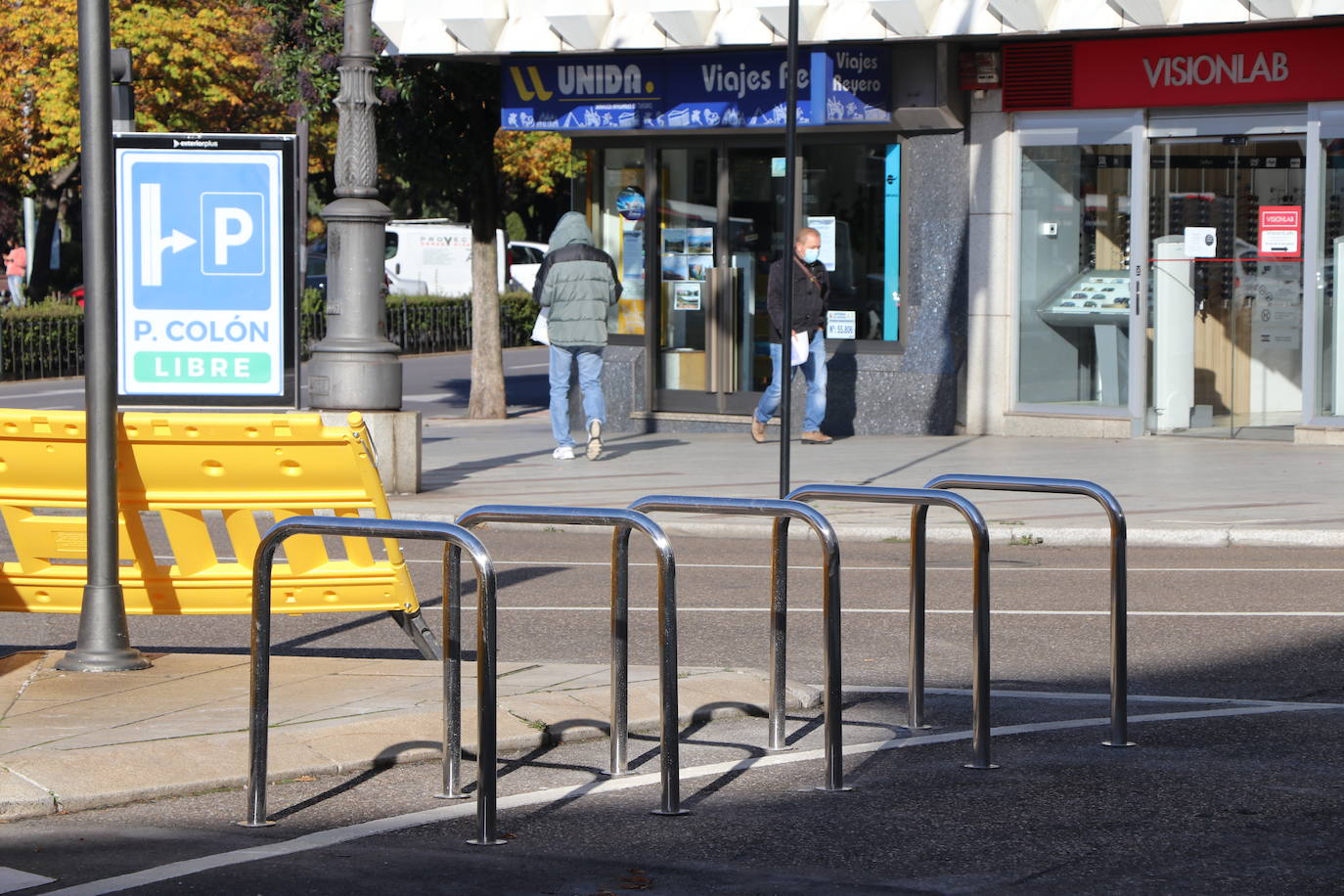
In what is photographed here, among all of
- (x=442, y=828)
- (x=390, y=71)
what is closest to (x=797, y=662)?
(x=442, y=828)

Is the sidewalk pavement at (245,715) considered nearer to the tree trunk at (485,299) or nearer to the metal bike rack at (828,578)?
the metal bike rack at (828,578)

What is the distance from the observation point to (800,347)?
17.6m

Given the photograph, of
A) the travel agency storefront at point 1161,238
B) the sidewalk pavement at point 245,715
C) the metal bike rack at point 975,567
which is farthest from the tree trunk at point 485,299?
the metal bike rack at point 975,567

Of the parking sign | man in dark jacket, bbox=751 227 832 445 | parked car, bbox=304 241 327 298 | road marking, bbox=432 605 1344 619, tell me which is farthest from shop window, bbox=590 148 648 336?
parked car, bbox=304 241 327 298

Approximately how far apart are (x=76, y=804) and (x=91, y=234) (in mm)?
2377

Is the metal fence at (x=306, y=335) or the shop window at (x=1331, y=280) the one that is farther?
the metal fence at (x=306, y=335)

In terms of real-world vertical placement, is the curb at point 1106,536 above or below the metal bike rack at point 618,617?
below

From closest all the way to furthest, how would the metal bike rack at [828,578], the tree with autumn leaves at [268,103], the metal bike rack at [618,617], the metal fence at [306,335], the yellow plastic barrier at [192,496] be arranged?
the metal bike rack at [618,617], the metal bike rack at [828,578], the yellow plastic barrier at [192,496], the tree with autumn leaves at [268,103], the metal fence at [306,335]

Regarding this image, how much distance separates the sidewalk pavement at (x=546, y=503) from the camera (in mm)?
6117

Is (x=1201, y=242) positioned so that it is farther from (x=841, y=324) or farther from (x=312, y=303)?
(x=312, y=303)

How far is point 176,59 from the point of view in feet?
127

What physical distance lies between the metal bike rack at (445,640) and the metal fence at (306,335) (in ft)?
65.7

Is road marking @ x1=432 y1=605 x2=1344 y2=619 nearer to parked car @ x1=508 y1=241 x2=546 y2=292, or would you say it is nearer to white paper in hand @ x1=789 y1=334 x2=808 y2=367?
white paper in hand @ x1=789 y1=334 x2=808 y2=367

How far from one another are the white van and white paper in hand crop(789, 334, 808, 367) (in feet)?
111
